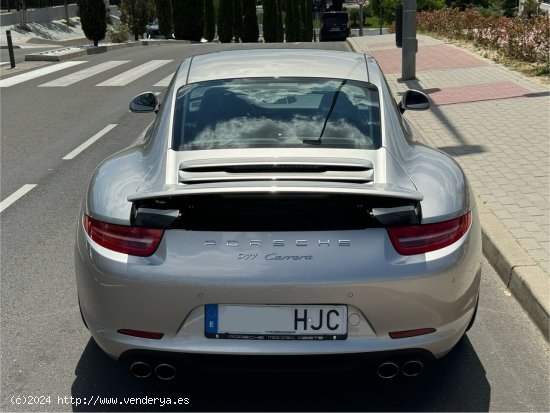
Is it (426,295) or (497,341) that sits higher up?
(426,295)

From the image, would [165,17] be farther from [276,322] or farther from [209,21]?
[276,322]

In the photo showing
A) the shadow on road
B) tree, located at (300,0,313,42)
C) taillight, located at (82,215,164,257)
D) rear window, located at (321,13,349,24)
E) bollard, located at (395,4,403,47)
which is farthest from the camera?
tree, located at (300,0,313,42)

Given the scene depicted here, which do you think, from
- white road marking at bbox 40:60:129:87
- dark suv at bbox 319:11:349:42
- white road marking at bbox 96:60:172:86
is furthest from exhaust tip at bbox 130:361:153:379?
dark suv at bbox 319:11:349:42

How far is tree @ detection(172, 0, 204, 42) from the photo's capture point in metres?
45.1

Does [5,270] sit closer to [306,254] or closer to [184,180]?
[184,180]

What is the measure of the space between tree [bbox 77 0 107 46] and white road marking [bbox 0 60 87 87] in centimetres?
811

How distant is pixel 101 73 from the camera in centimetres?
1942

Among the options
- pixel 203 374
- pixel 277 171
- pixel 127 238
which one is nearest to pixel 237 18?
pixel 203 374

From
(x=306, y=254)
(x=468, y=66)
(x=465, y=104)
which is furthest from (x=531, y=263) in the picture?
(x=468, y=66)

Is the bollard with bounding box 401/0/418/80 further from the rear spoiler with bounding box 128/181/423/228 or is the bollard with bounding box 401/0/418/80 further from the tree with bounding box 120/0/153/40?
the tree with bounding box 120/0/153/40

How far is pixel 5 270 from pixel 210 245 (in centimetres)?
291

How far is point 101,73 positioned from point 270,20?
35.6 metres

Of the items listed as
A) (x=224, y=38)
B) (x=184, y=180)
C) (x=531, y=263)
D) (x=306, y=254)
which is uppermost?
(x=184, y=180)

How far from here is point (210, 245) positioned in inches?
128
